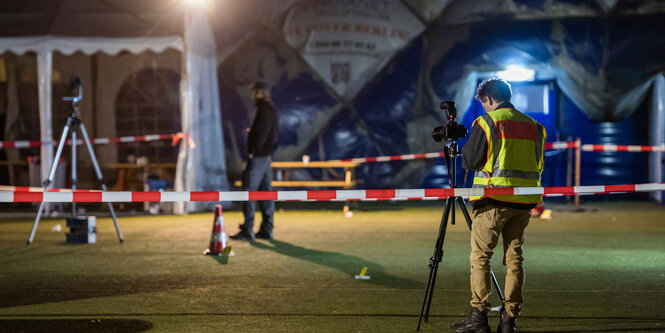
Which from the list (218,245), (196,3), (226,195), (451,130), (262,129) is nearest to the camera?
(451,130)

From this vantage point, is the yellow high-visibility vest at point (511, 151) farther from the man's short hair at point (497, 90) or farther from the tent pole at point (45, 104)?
the tent pole at point (45, 104)

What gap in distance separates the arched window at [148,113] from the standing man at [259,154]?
837 centimetres

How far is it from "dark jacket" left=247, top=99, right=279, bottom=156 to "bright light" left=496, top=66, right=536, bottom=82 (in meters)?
7.45

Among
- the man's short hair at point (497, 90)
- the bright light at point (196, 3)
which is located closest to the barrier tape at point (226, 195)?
the man's short hair at point (497, 90)

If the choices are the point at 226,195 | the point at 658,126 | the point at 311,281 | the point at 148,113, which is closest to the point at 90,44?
the point at 148,113

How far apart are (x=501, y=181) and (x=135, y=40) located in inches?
368

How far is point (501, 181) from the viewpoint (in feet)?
13.3

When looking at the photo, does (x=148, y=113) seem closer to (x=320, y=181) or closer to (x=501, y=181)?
(x=320, y=181)

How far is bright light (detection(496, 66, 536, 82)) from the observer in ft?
48.1

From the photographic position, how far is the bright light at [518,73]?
14.7 metres

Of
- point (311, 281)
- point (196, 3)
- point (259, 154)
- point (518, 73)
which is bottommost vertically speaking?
point (311, 281)

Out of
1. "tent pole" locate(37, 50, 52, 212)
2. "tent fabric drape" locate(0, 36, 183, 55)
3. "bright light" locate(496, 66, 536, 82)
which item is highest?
"tent fabric drape" locate(0, 36, 183, 55)

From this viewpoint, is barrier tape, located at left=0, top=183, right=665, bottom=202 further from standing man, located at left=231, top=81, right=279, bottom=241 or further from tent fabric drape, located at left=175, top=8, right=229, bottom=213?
tent fabric drape, located at left=175, top=8, right=229, bottom=213

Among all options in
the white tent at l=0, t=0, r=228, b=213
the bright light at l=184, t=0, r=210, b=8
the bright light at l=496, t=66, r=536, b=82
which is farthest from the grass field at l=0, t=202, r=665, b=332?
the bright light at l=496, t=66, r=536, b=82
